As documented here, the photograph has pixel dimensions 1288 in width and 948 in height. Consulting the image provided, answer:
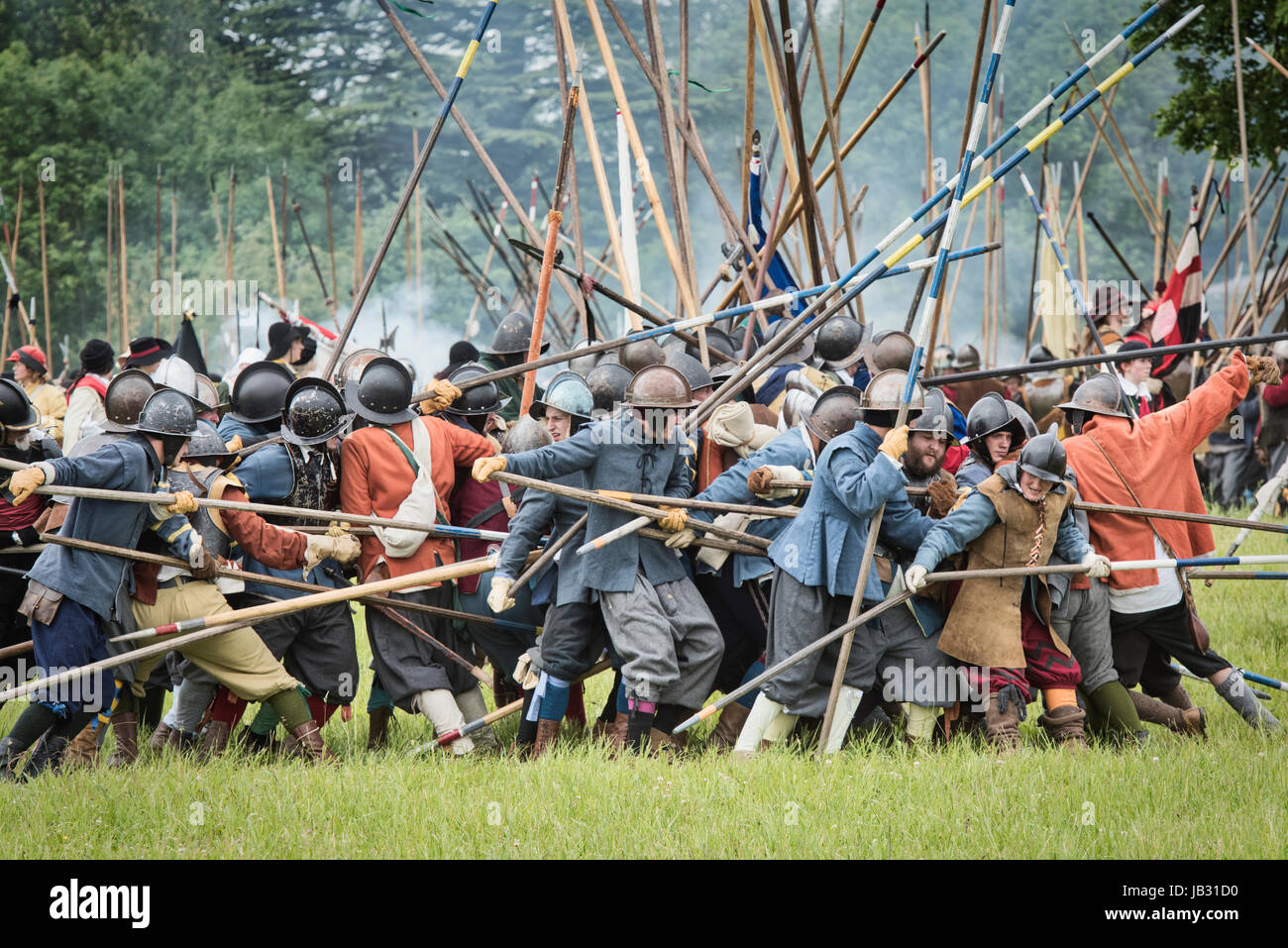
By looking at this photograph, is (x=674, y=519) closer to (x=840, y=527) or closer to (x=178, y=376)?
(x=840, y=527)

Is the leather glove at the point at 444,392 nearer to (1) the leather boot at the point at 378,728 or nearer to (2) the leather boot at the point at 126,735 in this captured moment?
(1) the leather boot at the point at 378,728

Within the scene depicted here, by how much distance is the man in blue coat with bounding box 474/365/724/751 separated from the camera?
19.7 feet

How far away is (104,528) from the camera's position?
19.0ft

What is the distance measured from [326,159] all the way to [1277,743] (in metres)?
29.7

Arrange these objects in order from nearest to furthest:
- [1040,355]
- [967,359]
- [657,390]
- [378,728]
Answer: [657,390] → [378,728] → [1040,355] → [967,359]

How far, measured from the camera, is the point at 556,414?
668 cm

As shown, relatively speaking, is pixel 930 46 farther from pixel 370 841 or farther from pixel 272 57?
pixel 272 57

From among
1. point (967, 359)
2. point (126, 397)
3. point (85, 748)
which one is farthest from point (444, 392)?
point (967, 359)

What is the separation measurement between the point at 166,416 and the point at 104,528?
0.54 meters

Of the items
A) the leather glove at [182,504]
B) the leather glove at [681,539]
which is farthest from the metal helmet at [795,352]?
the leather glove at [182,504]

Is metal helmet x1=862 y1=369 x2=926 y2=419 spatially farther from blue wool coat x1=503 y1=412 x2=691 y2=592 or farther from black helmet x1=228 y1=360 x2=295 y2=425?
black helmet x1=228 y1=360 x2=295 y2=425

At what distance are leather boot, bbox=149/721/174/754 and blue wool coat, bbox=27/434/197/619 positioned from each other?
43.0 inches

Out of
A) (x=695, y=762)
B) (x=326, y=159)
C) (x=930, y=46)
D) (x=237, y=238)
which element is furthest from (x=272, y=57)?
(x=695, y=762)

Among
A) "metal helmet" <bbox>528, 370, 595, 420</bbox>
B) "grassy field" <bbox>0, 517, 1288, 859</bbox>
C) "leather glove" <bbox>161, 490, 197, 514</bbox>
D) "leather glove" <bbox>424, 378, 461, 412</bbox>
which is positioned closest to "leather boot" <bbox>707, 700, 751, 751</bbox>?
"grassy field" <bbox>0, 517, 1288, 859</bbox>
